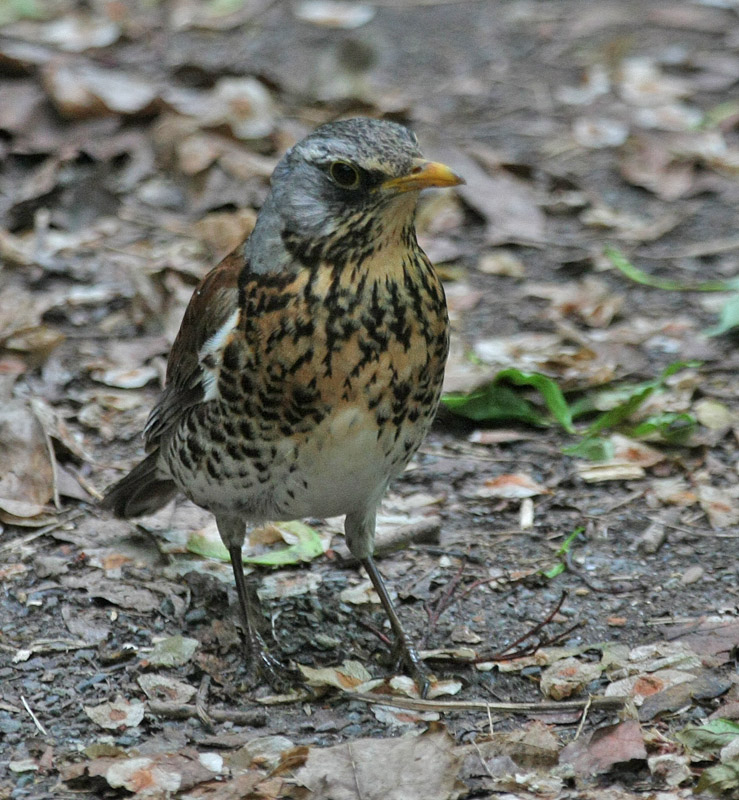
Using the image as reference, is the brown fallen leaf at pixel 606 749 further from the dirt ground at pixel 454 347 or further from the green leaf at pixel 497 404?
the green leaf at pixel 497 404

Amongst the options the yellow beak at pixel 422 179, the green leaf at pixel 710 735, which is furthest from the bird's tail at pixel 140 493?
A: the green leaf at pixel 710 735

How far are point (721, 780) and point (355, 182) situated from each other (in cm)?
205

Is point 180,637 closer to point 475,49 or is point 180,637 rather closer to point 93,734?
point 93,734

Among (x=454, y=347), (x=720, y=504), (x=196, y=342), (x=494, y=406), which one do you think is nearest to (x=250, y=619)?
(x=196, y=342)

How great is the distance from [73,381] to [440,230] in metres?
2.66

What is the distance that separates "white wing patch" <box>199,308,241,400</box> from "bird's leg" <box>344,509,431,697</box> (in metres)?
0.77

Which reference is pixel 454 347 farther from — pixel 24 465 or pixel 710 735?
pixel 710 735

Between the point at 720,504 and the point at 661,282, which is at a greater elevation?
the point at 661,282

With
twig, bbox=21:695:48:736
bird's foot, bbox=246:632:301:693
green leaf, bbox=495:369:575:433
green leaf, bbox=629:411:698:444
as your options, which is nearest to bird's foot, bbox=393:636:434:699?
bird's foot, bbox=246:632:301:693

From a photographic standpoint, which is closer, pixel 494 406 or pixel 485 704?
pixel 485 704

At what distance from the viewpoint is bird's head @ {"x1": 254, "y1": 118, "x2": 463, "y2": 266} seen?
4043mm

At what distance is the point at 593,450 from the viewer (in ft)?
19.7

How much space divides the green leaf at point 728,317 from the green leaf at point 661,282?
371 millimetres

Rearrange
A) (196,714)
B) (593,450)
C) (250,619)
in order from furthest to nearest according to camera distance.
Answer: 1. (593,450)
2. (250,619)
3. (196,714)
